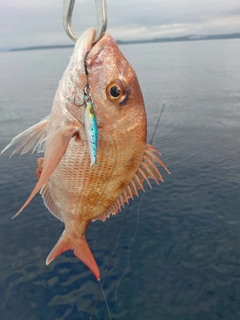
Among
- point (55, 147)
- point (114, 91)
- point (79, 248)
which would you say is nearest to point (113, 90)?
point (114, 91)

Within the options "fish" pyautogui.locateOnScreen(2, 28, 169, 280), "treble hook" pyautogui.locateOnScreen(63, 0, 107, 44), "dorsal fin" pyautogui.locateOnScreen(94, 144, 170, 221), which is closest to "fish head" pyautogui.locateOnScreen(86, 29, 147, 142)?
"fish" pyautogui.locateOnScreen(2, 28, 169, 280)

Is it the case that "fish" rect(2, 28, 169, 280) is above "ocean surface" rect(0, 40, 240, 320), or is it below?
above

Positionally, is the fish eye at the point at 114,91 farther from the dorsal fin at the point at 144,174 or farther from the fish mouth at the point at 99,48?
the dorsal fin at the point at 144,174

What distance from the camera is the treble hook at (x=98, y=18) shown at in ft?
8.37

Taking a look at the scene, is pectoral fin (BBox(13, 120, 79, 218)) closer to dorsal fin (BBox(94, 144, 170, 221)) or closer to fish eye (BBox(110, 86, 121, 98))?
fish eye (BBox(110, 86, 121, 98))

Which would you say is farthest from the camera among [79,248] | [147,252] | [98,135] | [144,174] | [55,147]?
[147,252]

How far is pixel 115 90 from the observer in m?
3.08

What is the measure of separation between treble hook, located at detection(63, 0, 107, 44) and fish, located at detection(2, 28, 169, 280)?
133mm

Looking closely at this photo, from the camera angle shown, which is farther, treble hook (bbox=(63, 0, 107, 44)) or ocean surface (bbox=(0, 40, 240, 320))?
ocean surface (bbox=(0, 40, 240, 320))

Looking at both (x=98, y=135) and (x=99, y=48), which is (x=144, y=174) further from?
(x=99, y=48)

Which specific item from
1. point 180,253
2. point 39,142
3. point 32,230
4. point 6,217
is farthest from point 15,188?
point 39,142

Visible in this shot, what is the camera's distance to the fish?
9.91ft

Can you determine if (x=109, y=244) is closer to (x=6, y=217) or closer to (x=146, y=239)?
(x=146, y=239)

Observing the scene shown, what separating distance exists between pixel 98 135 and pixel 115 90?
471mm
